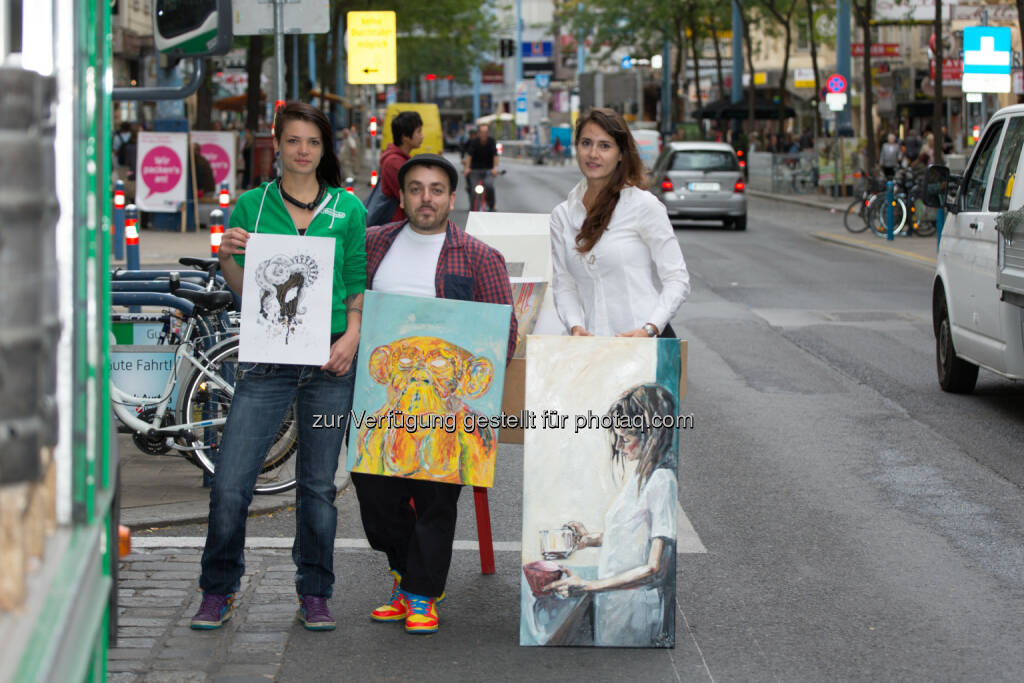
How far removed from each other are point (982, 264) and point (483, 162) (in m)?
19.6

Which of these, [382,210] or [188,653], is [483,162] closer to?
[382,210]

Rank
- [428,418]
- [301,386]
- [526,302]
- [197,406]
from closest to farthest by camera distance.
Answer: [428,418] → [301,386] → [526,302] → [197,406]

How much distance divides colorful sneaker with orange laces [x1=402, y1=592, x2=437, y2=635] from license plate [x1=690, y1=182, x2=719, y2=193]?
23.9 metres

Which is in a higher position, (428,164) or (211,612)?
(428,164)

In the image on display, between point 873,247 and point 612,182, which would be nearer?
point 612,182

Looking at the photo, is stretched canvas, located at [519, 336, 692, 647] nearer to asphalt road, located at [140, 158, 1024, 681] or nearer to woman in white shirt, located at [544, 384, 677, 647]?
woman in white shirt, located at [544, 384, 677, 647]

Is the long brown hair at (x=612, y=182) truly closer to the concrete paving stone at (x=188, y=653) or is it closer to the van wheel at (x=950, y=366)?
the concrete paving stone at (x=188, y=653)

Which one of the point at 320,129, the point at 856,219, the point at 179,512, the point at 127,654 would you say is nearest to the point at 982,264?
the point at 179,512

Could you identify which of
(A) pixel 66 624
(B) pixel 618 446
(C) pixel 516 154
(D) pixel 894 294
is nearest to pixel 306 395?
(B) pixel 618 446

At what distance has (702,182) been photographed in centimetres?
2859

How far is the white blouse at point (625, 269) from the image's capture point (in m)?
5.27

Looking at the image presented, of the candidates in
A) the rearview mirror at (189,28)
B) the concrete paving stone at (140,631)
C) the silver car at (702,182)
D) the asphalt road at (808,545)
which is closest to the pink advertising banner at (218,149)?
the silver car at (702,182)

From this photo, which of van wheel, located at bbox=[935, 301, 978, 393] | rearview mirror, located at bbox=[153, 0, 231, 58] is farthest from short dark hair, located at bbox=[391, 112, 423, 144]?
van wheel, located at bbox=[935, 301, 978, 393]

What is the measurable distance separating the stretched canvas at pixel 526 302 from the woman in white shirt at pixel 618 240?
704 millimetres
